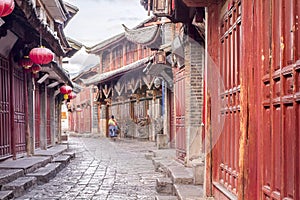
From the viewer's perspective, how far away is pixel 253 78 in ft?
13.2


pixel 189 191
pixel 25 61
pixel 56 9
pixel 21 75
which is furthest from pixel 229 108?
pixel 56 9

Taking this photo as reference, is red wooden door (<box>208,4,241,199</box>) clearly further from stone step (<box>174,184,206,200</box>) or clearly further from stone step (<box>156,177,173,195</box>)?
stone step (<box>156,177,173,195</box>)

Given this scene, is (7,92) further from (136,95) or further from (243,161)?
(136,95)

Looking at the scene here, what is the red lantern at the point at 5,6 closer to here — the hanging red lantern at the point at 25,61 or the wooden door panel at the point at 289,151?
the wooden door panel at the point at 289,151

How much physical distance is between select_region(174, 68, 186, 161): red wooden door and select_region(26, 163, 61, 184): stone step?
3030mm

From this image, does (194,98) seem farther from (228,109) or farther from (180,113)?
(228,109)

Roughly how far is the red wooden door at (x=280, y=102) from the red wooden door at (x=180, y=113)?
6760 mm

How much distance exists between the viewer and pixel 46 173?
9867 mm

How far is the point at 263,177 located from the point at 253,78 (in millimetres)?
882

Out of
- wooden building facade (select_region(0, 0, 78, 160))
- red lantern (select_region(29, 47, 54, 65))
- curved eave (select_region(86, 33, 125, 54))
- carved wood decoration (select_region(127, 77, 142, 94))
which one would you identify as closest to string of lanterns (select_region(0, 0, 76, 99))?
red lantern (select_region(29, 47, 54, 65))

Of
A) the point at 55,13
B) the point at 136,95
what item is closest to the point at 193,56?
the point at 55,13

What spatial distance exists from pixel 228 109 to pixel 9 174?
4.54 meters

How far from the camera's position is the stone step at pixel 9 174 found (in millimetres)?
7812

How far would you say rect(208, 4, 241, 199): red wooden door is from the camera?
5.07 m
